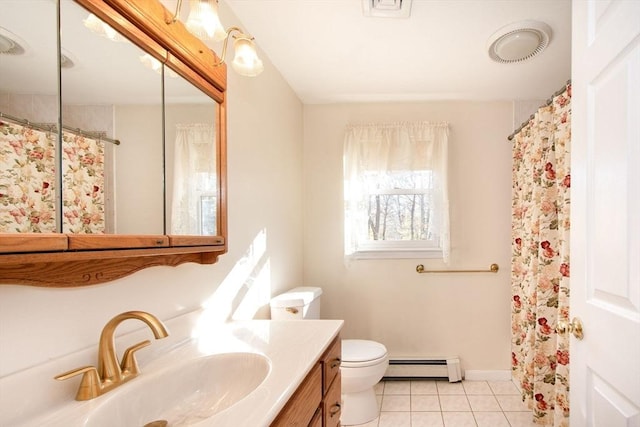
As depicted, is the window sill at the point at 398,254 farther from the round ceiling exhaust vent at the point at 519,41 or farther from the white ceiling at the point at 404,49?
the round ceiling exhaust vent at the point at 519,41

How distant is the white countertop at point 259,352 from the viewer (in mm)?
767

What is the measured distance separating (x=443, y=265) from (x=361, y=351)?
1019 mm

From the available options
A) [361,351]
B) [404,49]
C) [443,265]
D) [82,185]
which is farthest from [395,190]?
[82,185]

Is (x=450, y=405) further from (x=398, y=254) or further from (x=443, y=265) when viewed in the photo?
(x=398, y=254)

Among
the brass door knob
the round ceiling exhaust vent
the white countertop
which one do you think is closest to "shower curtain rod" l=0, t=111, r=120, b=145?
the white countertop

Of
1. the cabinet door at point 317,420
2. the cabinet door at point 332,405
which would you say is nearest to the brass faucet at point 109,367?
the cabinet door at point 317,420

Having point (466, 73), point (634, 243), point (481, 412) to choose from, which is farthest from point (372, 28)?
point (481, 412)

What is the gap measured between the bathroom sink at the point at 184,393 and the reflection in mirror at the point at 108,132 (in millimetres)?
402

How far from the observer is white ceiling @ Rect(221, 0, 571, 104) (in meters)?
1.73

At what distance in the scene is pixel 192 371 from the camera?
1101 millimetres

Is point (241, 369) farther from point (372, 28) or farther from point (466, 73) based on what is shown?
point (466, 73)

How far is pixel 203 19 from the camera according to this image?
44.8 inches

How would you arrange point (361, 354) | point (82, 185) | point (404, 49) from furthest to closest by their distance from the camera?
point (361, 354) < point (404, 49) < point (82, 185)

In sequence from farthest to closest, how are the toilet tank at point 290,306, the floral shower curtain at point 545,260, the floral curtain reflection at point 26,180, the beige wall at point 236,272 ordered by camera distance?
the toilet tank at point 290,306
the floral shower curtain at point 545,260
the beige wall at point 236,272
the floral curtain reflection at point 26,180
